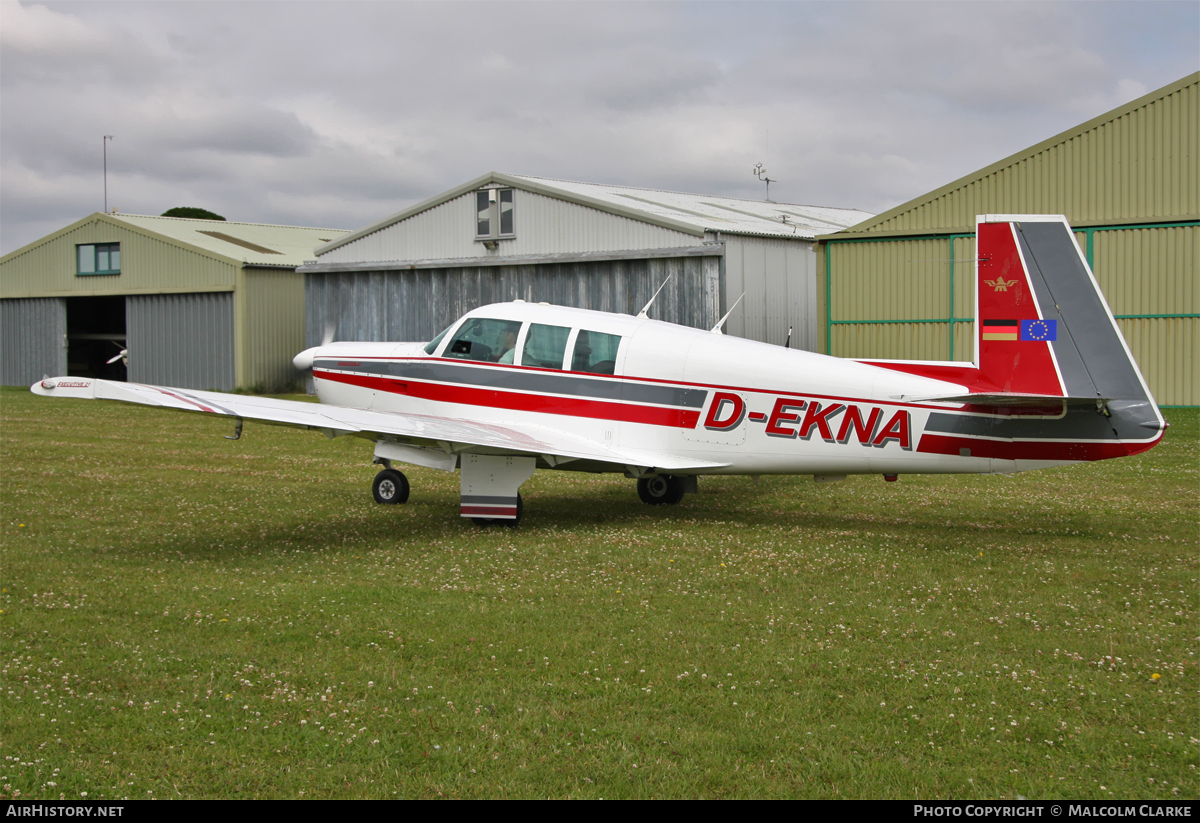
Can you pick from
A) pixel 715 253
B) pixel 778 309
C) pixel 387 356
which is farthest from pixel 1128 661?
pixel 778 309

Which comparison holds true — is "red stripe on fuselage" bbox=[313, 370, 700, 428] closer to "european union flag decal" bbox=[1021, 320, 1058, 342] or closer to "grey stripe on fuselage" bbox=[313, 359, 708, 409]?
"grey stripe on fuselage" bbox=[313, 359, 708, 409]

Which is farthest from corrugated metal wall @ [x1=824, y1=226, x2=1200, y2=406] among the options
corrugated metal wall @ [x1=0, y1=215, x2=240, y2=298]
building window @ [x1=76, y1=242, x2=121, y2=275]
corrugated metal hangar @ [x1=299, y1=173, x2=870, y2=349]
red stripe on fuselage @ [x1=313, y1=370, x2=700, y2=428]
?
building window @ [x1=76, y1=242, x2=121, y2=275]

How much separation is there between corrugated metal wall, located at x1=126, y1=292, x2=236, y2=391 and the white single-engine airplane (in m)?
20.7

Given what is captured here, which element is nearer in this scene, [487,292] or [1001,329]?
[1001,329]

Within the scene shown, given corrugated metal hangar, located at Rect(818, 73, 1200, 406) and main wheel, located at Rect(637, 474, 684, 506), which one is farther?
corrugated metal hangar, located at Rect(818, 73, 1200, 406)

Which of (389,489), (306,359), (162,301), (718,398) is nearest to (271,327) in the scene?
(162,301)

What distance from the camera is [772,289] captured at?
24.0 meters

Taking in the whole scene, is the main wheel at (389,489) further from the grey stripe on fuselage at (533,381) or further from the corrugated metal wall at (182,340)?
the corrugated metal wall at (182,340)

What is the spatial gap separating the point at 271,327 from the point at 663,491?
899 inches

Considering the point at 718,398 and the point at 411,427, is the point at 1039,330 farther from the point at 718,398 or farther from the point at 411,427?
the point at 411,427

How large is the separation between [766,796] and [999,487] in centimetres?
961

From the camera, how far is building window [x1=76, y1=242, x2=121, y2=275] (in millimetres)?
33156

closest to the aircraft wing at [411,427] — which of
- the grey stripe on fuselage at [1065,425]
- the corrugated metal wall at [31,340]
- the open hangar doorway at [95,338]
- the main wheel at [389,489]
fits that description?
the main wheel at [389,489]

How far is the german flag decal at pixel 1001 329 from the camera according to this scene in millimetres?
8727
